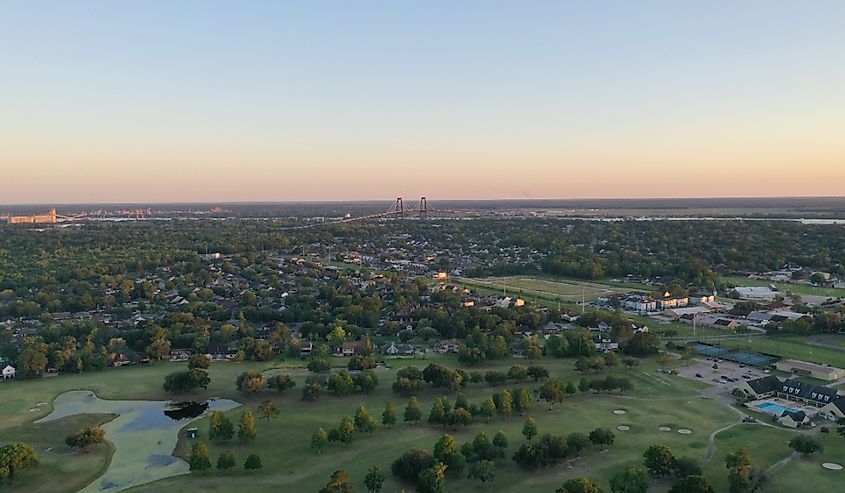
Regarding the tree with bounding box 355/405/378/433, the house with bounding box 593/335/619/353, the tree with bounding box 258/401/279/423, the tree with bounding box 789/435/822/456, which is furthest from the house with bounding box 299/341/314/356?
the tree with bounding box 789/435/822/456

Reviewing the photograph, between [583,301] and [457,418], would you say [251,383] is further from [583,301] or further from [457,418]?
[583,301]

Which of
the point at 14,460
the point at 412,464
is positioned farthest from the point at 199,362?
the point at 412,464

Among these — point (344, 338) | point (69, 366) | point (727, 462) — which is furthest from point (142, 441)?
point (727, 462)

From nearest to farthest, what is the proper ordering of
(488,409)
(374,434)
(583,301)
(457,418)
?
(374,434)
(457,418)
(488,409)
(583,301)

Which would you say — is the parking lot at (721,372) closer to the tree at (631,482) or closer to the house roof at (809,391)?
the house roof at (809,391)

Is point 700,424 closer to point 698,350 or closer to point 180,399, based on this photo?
point 698,350
